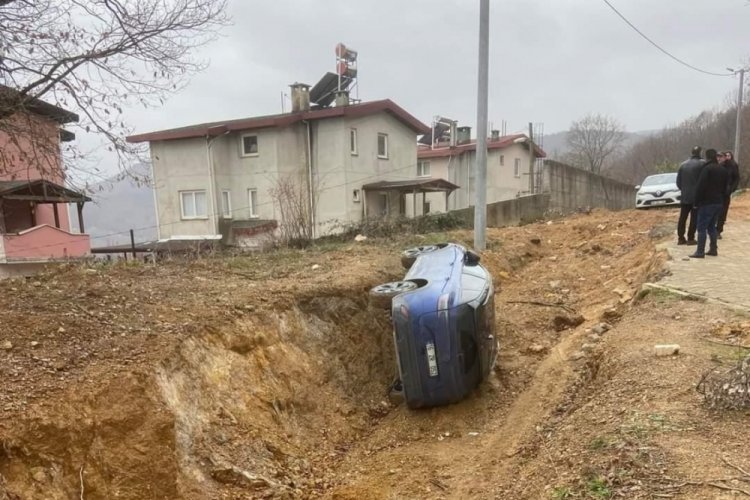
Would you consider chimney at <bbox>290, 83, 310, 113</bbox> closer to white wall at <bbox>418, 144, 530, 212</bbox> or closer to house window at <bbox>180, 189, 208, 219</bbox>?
house window at <bbox>180, 189, 208, 219</bbox>

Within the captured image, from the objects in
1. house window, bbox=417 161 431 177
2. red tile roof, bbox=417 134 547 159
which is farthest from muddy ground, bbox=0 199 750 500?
red tile roof, bbox=417 134 547 159

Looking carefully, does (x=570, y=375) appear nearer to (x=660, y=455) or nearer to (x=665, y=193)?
(x=660, y=455)

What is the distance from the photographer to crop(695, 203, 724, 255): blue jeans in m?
7.25

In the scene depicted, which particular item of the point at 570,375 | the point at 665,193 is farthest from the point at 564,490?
the point at 665,193

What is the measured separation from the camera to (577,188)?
29.6 metres

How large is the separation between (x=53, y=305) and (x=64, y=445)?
72.6 inches

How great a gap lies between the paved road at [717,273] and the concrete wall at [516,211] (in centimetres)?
1000

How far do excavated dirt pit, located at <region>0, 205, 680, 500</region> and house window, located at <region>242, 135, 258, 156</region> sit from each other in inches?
577

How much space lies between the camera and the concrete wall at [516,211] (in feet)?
63.5

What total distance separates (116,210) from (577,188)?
24.8 metres

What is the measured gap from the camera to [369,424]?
4.98 meters

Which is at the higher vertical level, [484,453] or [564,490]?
[564,490]

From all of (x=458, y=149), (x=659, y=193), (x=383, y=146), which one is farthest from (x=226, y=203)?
(x=659, y=193)

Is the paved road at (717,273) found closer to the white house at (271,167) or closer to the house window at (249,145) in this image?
the white house at (271,167)
